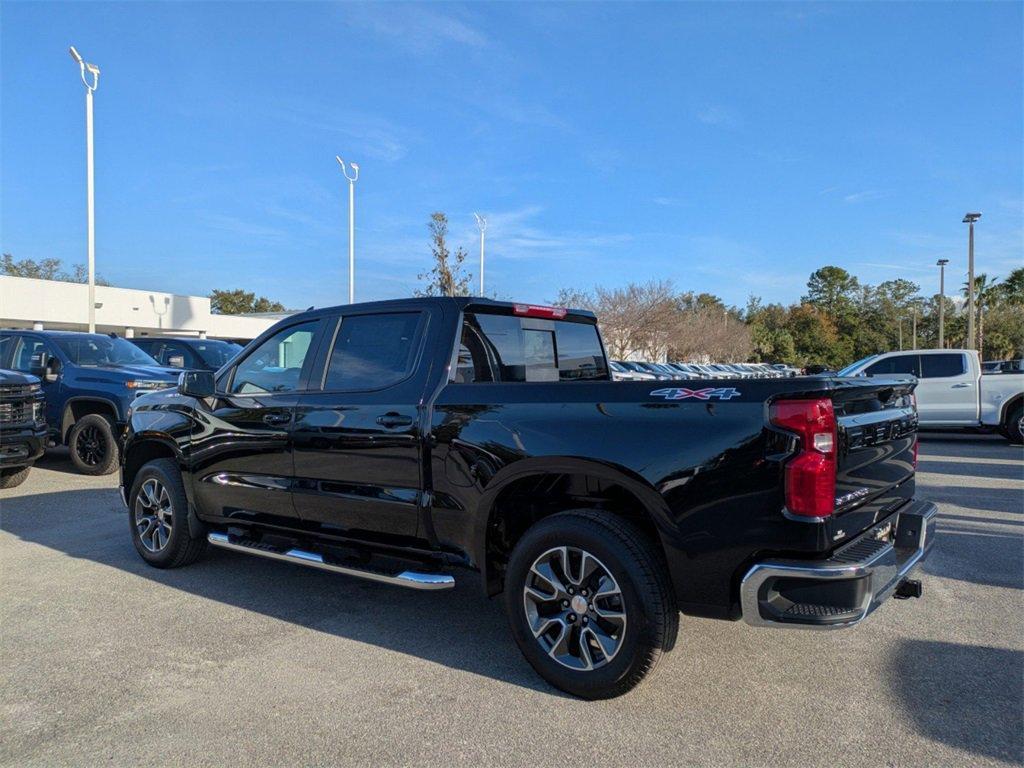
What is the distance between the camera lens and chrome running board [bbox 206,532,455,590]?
391cm

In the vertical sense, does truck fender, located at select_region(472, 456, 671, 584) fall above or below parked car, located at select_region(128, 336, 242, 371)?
below

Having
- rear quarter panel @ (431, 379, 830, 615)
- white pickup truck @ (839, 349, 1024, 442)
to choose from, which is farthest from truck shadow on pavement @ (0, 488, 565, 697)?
white pickup truck @ (839, 349, 1024, 442)

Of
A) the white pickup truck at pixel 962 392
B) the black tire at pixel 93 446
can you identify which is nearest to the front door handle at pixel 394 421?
the black tire at pixel 93 446

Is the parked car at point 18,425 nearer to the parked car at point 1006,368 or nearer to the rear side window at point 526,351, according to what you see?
the rear side window at point 526,351

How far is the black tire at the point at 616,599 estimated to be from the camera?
3.28 metres

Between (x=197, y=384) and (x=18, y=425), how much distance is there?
4733mm

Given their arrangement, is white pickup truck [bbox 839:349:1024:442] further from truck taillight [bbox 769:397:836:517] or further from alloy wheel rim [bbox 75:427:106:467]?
alloy wheel rim [bbox 75:427:106:467]

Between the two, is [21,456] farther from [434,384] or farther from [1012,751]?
[1012,751]

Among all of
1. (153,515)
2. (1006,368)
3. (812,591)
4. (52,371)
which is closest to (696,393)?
(812,591)

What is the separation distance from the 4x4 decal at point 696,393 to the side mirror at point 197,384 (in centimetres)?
336

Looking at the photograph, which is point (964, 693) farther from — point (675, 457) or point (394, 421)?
point (394, 421)

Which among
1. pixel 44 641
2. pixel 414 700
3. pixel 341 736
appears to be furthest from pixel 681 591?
pixel 44 641

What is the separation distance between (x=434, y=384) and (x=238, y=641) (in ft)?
6.15

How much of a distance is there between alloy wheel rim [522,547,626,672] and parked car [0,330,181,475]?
7.53 meters
